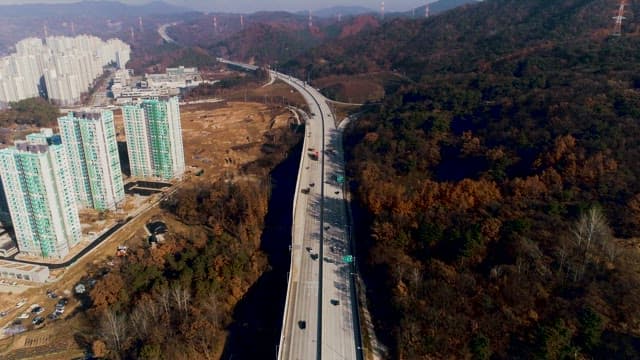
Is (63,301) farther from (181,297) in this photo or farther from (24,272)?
(181,297)

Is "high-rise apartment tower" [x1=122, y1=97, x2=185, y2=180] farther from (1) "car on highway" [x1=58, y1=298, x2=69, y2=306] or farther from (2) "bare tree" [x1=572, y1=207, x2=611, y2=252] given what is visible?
(2) "bare tree" [x1=572, y1=207, x2=611, y2=252]

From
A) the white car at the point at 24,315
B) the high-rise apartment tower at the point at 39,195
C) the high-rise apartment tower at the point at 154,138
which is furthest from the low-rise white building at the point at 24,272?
the high-rise apartment tower at the point at 154,138

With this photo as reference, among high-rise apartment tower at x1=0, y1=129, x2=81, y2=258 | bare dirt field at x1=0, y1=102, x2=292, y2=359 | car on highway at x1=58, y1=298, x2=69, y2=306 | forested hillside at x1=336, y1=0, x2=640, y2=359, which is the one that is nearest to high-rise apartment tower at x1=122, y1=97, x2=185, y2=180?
bare dirt field at x1=0, y1=102, x2=292, y2=359

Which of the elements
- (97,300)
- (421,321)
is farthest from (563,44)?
(97,300)

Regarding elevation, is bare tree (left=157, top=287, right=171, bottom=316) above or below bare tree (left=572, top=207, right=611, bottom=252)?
below

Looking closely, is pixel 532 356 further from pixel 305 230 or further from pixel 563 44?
pixel 563 44
